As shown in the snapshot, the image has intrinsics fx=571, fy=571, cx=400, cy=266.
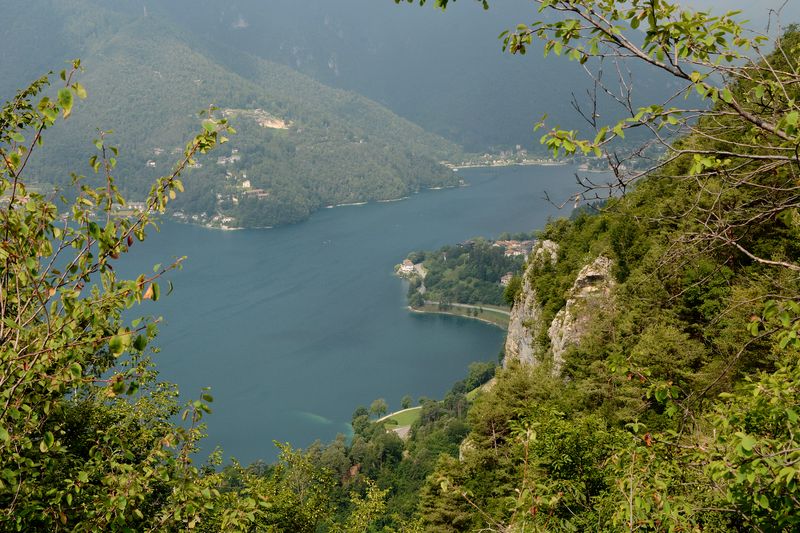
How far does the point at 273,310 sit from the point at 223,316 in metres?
4.17

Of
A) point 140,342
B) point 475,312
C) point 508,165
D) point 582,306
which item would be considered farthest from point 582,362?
point 508,165

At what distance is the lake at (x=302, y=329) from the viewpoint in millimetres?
34719

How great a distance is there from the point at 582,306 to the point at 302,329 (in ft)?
116

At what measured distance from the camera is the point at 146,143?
381 ft

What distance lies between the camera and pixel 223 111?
4803 inches

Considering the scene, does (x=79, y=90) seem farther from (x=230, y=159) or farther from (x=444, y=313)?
(x=230, y=159)

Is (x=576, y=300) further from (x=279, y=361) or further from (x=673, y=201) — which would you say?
(x=279, y=361)

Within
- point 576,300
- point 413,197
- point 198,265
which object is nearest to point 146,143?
point 413,197

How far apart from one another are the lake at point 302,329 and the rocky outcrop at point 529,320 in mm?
11692

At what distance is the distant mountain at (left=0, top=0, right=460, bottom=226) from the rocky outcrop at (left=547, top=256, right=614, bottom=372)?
247 ft

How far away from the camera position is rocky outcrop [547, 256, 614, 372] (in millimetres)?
12234

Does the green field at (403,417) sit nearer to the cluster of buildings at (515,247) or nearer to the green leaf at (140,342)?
the cluster of buildings at (515,247)

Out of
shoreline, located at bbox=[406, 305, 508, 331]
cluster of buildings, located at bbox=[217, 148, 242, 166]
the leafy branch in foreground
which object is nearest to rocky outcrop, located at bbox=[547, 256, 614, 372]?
the leafy branch in foreground

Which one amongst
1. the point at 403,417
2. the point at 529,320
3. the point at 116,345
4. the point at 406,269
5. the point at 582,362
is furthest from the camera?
the point at 406,269
